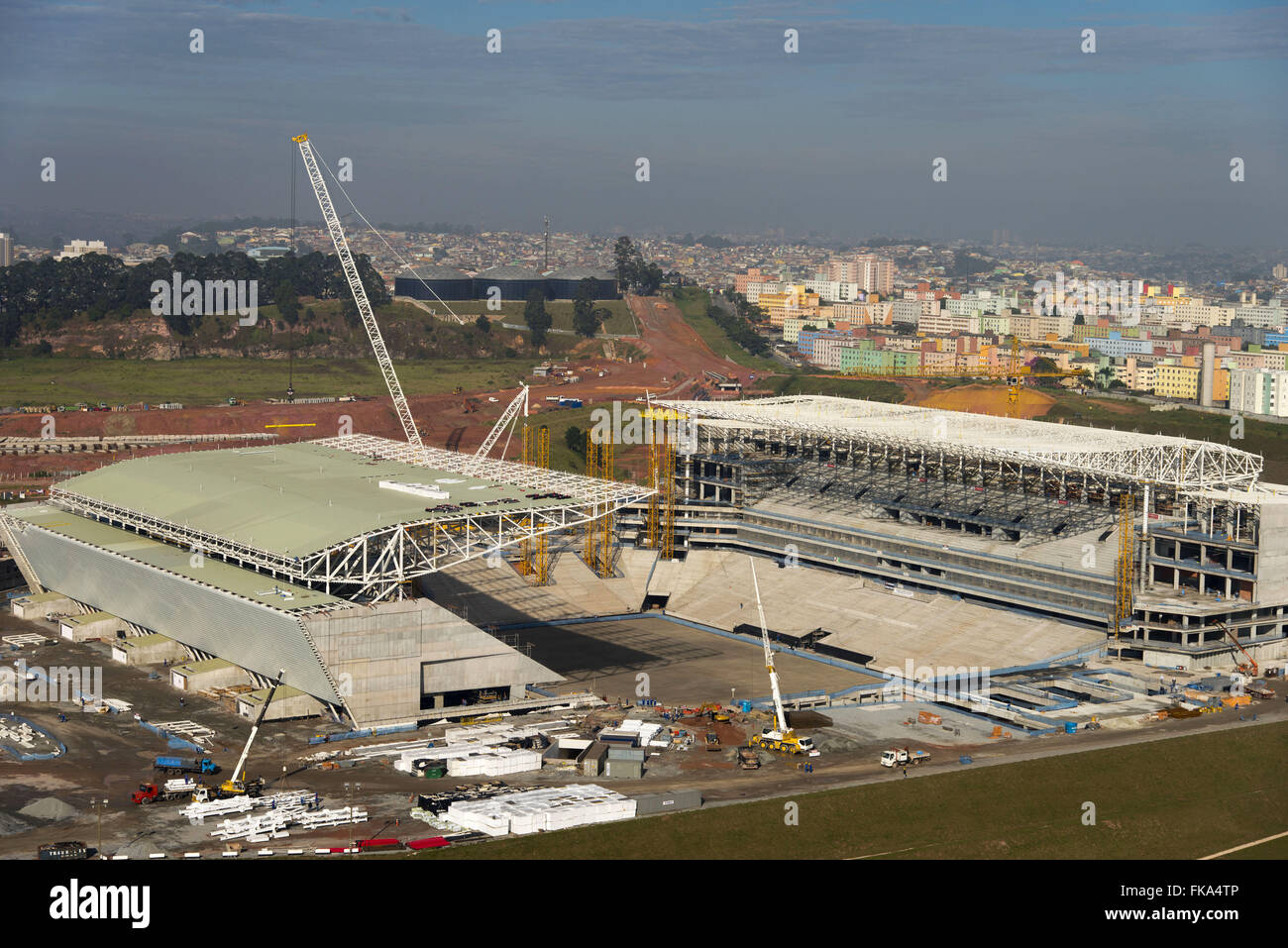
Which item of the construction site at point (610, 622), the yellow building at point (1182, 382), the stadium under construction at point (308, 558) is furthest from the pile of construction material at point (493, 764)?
the yellow building at point (1182, 382)

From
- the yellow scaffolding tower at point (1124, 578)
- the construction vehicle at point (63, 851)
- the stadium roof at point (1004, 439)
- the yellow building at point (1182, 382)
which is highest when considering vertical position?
the stadium roof at point (1004, 439)

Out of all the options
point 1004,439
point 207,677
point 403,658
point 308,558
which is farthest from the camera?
point 1004,439

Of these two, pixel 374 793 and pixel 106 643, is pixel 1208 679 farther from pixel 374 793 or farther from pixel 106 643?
pixel 106 643

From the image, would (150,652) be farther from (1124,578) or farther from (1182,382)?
(1182,382)

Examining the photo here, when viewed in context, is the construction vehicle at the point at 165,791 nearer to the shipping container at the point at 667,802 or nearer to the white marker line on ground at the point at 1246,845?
the shipping container at the point at 667,802

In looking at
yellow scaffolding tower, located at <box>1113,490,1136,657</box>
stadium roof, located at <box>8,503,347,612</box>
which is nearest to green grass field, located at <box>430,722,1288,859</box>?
yellow scaffolding tower, located at <box>1113,490,1136,657</box>

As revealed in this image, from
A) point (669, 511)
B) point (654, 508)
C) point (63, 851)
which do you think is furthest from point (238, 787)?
point (654, 508)
